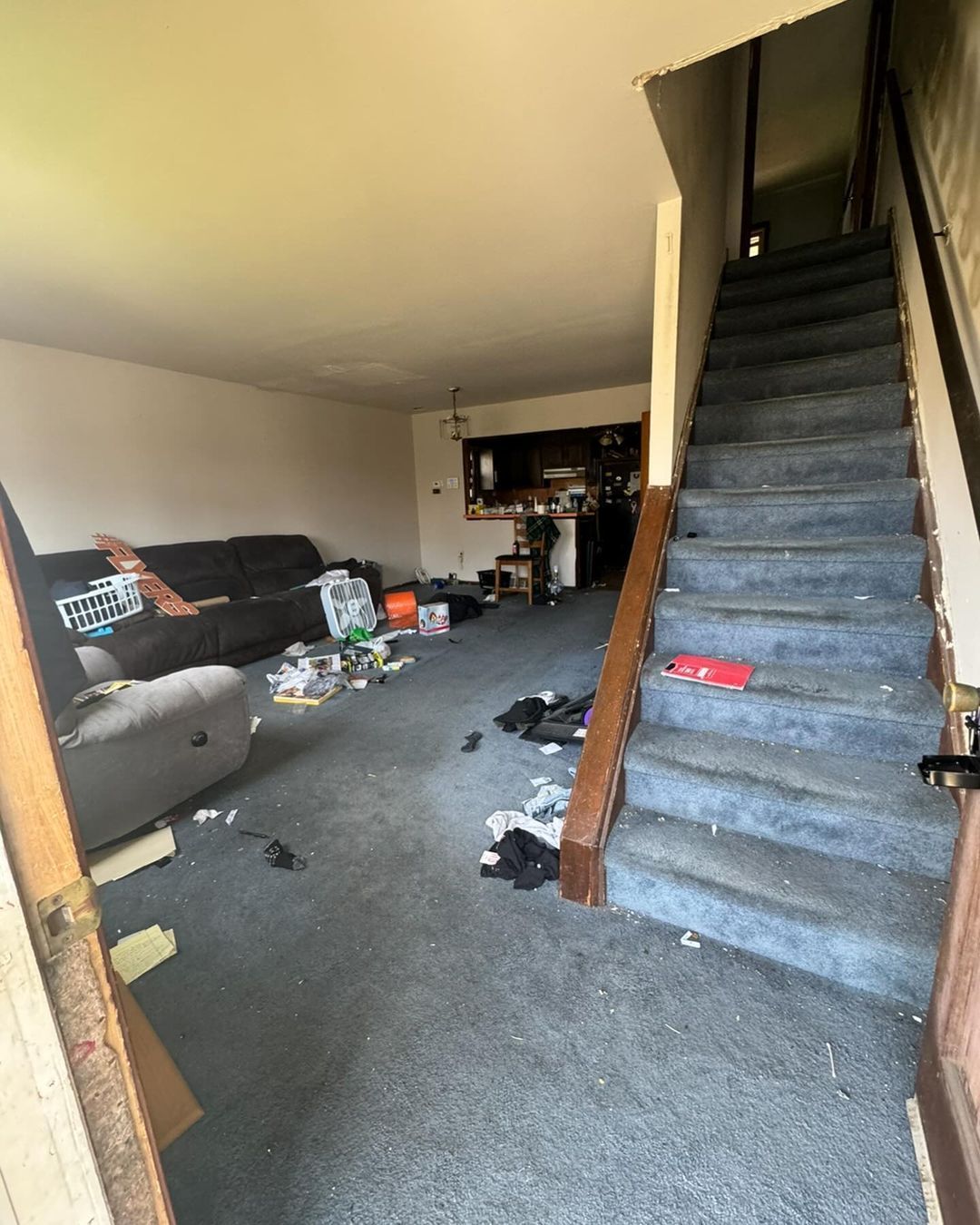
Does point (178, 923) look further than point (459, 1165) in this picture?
Yes

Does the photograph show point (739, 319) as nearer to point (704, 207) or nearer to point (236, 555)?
point (704, 207)

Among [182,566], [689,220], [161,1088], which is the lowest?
[161,1088]

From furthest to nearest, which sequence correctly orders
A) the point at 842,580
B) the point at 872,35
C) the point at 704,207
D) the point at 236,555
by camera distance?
the point at 236,555, the point at 872,35, the point at 704,207, the point at 842,580

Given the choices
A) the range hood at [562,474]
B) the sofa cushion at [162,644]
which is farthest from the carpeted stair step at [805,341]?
the range hood at [562,474]

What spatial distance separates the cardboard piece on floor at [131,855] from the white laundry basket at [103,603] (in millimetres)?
2040

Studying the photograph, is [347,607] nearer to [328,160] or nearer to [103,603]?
[103,603]

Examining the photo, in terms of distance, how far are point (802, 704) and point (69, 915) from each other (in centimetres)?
184

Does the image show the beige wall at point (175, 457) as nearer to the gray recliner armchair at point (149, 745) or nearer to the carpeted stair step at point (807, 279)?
the gray recliner armchair at point (149, 745)

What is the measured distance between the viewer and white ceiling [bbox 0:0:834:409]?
1.28 meters

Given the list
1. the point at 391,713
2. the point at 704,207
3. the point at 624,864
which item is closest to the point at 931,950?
the point at 624,864

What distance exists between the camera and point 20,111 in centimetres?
148

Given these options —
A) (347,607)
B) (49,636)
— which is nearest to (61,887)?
(49,636)

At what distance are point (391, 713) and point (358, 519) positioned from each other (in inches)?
158

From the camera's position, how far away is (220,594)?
4578 mm
